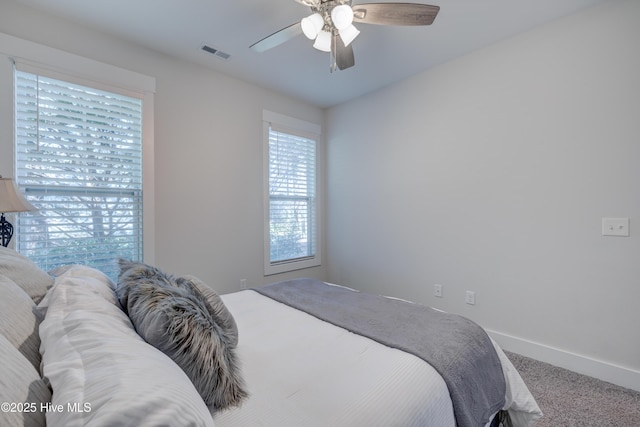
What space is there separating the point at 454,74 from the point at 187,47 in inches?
98.5

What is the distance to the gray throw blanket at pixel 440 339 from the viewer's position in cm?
111

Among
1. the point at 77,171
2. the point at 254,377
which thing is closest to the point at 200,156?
the point at 77,171

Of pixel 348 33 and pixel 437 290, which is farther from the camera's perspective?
pixel 437 290

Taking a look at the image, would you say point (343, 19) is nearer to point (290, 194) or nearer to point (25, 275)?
point (25, 275)

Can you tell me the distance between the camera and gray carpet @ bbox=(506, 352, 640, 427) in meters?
1.61

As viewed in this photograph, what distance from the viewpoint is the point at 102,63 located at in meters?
2.23

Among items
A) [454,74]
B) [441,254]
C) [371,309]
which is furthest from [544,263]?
[454,74]

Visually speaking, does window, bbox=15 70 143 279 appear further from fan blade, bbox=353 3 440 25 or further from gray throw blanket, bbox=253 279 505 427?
fan blade, bbox=353 3 440 25

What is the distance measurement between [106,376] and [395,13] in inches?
75.9

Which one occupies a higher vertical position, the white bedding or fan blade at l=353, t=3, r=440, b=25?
fan blade at l=353, t=3, r=440, b=25

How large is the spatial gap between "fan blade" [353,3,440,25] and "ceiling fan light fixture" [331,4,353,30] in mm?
100

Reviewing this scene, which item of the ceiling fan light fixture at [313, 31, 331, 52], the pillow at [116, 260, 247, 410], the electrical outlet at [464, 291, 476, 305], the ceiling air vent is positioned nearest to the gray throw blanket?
the pillow at [116, 260, 247, 410]

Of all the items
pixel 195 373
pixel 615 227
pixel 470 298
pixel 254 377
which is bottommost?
pixel 470 298

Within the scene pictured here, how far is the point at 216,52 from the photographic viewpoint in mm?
2545
